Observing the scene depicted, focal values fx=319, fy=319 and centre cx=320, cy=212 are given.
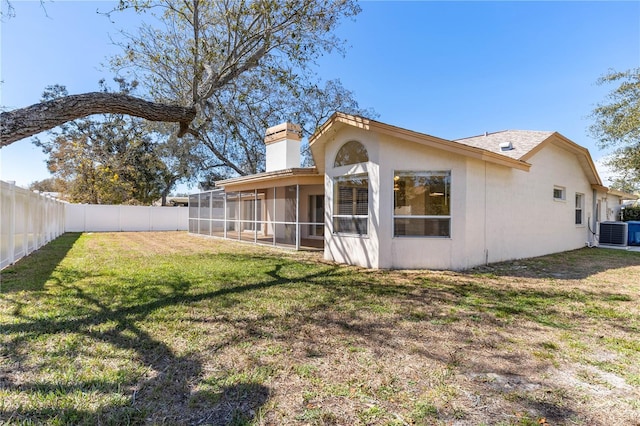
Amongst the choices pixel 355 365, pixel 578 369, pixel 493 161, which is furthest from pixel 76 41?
pixel 578 369

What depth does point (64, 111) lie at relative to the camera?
13.8ft

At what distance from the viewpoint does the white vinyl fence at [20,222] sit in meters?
7.39

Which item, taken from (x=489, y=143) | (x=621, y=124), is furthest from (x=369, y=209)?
(x=621, y=124)

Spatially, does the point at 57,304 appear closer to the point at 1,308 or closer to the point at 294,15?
the point at 1,308

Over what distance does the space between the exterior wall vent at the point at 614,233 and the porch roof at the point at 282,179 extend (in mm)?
13506

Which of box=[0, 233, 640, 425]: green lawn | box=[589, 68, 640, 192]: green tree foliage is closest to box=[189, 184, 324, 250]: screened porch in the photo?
box=[0, 233, 640, 425]: green lawn

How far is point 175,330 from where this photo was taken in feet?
12.8

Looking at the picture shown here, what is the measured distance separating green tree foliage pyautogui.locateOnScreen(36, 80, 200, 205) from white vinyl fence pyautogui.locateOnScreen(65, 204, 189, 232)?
324 cm

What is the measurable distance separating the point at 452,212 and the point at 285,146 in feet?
28.0

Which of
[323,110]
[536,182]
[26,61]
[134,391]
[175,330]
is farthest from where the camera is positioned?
[323,110]

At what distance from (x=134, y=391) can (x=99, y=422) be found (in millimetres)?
387

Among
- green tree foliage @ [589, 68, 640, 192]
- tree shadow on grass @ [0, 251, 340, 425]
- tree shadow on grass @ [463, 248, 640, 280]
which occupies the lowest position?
tree shadow on grass @ [0, 251, 340, 425]

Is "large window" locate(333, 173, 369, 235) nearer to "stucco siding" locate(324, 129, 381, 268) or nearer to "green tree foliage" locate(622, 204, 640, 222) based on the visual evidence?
"stucco siding" locate(324, 129, 381, 268)

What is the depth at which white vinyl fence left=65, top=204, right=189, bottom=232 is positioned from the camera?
A: 20.6 meters
